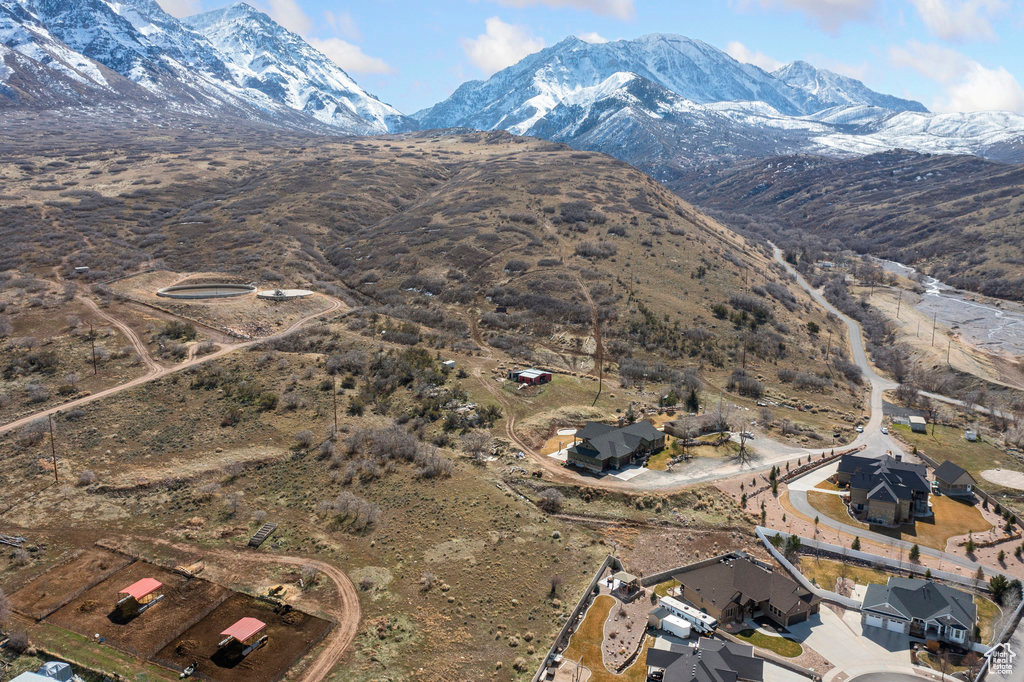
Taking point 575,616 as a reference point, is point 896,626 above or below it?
above

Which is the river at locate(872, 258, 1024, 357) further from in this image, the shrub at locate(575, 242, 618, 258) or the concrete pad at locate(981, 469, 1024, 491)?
the shrub at locate(575, 242, 618, 258)

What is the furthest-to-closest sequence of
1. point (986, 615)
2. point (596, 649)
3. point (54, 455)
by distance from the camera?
point (54, 455), point (986, 615), point (596, 649)

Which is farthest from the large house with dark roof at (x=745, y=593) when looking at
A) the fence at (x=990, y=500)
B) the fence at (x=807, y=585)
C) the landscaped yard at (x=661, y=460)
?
the fence at (x=990, y=500)

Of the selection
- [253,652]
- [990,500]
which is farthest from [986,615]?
[253,652]

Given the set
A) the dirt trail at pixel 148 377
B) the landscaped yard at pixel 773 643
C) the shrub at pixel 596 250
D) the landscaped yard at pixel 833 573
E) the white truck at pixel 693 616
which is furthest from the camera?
the shrub at pixel 596 250

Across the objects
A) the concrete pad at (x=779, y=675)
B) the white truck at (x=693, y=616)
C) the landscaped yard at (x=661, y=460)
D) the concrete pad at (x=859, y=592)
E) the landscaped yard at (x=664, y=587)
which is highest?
the landscaped yard at (x=661, y=460)

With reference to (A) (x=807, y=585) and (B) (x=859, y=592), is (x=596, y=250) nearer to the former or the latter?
(A) (x=807, y=585)

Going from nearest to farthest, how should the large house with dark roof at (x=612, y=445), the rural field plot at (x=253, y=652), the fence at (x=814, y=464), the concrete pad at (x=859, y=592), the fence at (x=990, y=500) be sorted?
the rural field plot at (x=253, y=652), the concrete pad at (x=859, y=592), the fence at (x=990, y=500), the large house with dark roof at (x=612, y=445), the fence at (x=814, y=464)

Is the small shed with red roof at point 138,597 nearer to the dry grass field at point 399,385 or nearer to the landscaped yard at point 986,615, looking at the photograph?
the dry grass field at point 399,385
